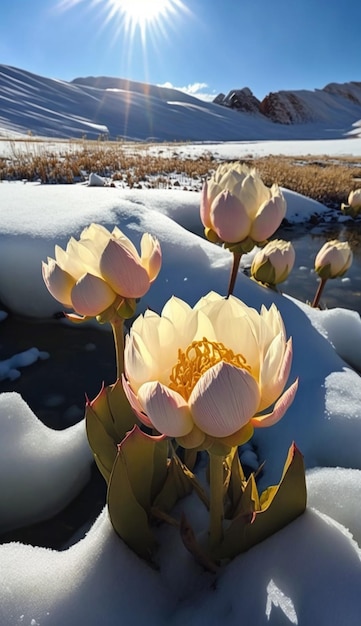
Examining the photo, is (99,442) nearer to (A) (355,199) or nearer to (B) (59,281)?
(B) (59,281)

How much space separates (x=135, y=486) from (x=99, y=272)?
1.47 feet

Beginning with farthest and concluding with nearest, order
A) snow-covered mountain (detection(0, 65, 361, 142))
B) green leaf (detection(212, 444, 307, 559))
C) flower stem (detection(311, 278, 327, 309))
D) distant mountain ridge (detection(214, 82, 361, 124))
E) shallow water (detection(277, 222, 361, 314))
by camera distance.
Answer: distant mountain ridge (detection(214, 82, 361, 124)) → snow-covered mountain (detection(0, 65, 361, 142)) → shallow water (detection(277, 222, 361, 314)) → flower stem (detection(311, 278, 327, 309)) → green leaf (detection(212, 444, 307, 559))

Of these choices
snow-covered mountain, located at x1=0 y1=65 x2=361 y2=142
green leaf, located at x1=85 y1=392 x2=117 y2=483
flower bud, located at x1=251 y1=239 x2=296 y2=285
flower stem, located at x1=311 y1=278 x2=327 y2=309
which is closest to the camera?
green leaf, located at x1=85 y1=392 x2=117 y2=483

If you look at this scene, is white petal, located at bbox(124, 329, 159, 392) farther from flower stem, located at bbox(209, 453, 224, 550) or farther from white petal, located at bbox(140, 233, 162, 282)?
white petal, located at bbox(140, 233, 162, 282)

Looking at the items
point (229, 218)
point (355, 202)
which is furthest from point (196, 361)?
point (355, 202)

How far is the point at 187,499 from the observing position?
86 centimetres

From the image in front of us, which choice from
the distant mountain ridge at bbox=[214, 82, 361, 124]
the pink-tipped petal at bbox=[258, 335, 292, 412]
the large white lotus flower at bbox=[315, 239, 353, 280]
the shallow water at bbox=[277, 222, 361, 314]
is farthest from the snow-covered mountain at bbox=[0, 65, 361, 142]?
the pink-tipped petal at bbox=[258, 335, 292, 412]

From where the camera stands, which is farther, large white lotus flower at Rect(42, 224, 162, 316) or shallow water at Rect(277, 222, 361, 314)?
shallow water at Rect(277, 222, 361, 314)

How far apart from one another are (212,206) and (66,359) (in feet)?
3.41

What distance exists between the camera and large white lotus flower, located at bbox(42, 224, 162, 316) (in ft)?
2.73

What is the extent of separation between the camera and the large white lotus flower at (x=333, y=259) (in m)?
1.80

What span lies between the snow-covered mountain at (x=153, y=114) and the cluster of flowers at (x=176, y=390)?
27.8 m

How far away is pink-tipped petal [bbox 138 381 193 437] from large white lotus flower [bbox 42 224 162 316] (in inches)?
14.3

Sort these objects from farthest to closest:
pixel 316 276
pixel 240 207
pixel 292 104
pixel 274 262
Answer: pixel 292 104 → pixel 316 276 → pixel 274 262 → pixel 240 207
